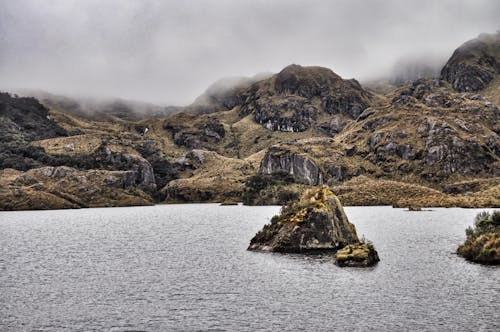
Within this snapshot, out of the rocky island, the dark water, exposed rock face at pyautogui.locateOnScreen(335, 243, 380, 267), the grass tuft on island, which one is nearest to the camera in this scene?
the dark water

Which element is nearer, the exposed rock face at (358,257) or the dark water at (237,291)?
the dark water at (237,291)

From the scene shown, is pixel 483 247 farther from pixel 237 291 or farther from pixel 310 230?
pixel 237 291

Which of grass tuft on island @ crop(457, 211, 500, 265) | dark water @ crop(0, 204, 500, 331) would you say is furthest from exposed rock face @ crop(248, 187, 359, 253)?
grass tuft on island @ crop(457, 211, 500, 265)

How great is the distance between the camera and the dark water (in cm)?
2956

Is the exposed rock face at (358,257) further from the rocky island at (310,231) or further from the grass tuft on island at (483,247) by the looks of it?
Result: the grass tuft on island at (483,247)

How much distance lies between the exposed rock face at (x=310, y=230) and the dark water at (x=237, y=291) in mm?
3609

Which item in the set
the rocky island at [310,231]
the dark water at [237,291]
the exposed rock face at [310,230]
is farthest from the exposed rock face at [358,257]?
the exposed rock face at [310,230]

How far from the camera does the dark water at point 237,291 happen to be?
2956 centimetres

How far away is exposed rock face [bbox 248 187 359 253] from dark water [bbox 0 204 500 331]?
11.8 ft

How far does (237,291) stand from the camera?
3816cm


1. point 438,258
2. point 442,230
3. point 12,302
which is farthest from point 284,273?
point 442,230

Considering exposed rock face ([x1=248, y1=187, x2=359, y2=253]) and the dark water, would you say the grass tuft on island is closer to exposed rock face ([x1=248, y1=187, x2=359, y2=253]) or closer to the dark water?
the dark water

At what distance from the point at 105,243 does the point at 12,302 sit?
127 ft

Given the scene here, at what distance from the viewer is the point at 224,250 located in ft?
205
